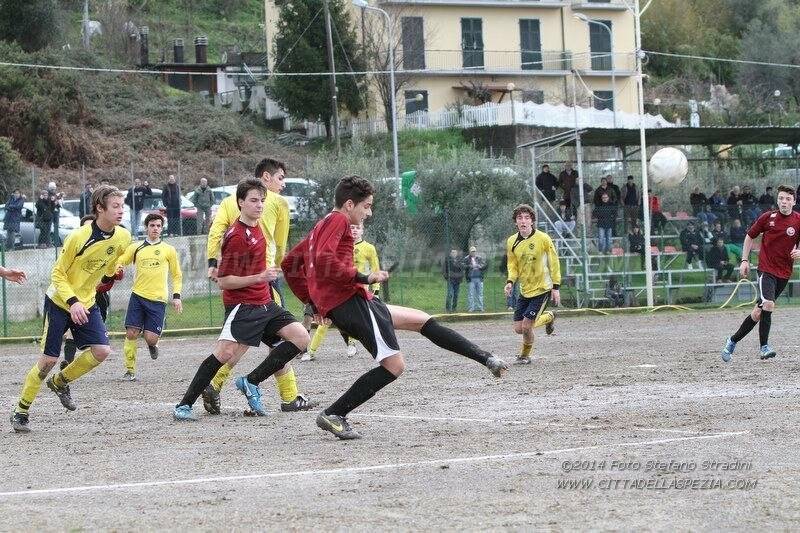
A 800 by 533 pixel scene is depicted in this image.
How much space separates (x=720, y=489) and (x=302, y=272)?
12.2 feet

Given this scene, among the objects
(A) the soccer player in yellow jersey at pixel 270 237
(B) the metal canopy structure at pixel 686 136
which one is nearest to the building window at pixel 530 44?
(B) the metal canopy structure at pixel 686 136

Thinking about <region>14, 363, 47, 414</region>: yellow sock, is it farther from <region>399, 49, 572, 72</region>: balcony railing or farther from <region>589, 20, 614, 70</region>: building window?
<region>589, 20, 614, 70</region>: building window

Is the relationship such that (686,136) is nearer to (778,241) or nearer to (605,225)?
(605,225)

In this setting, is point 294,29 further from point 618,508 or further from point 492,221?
point 618,508

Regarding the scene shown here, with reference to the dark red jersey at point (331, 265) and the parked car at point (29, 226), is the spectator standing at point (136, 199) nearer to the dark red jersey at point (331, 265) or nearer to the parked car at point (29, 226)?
the parked car at point (29, 226)

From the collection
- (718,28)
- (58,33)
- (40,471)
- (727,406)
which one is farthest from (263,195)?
(718,28)

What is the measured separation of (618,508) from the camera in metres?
6.32

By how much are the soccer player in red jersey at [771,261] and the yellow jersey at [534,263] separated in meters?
2.38

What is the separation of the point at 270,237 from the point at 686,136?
22345mm

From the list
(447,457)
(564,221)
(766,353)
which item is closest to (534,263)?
(766,353)

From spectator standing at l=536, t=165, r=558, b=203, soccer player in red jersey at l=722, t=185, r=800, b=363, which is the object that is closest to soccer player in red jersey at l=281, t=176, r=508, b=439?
soccer player in red jersey at l=722, t=185, r=800, b=363

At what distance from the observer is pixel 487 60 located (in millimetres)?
62875

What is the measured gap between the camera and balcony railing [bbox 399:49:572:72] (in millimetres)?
60219

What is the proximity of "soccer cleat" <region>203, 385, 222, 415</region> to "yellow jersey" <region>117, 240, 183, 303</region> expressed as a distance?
5.06 metres
